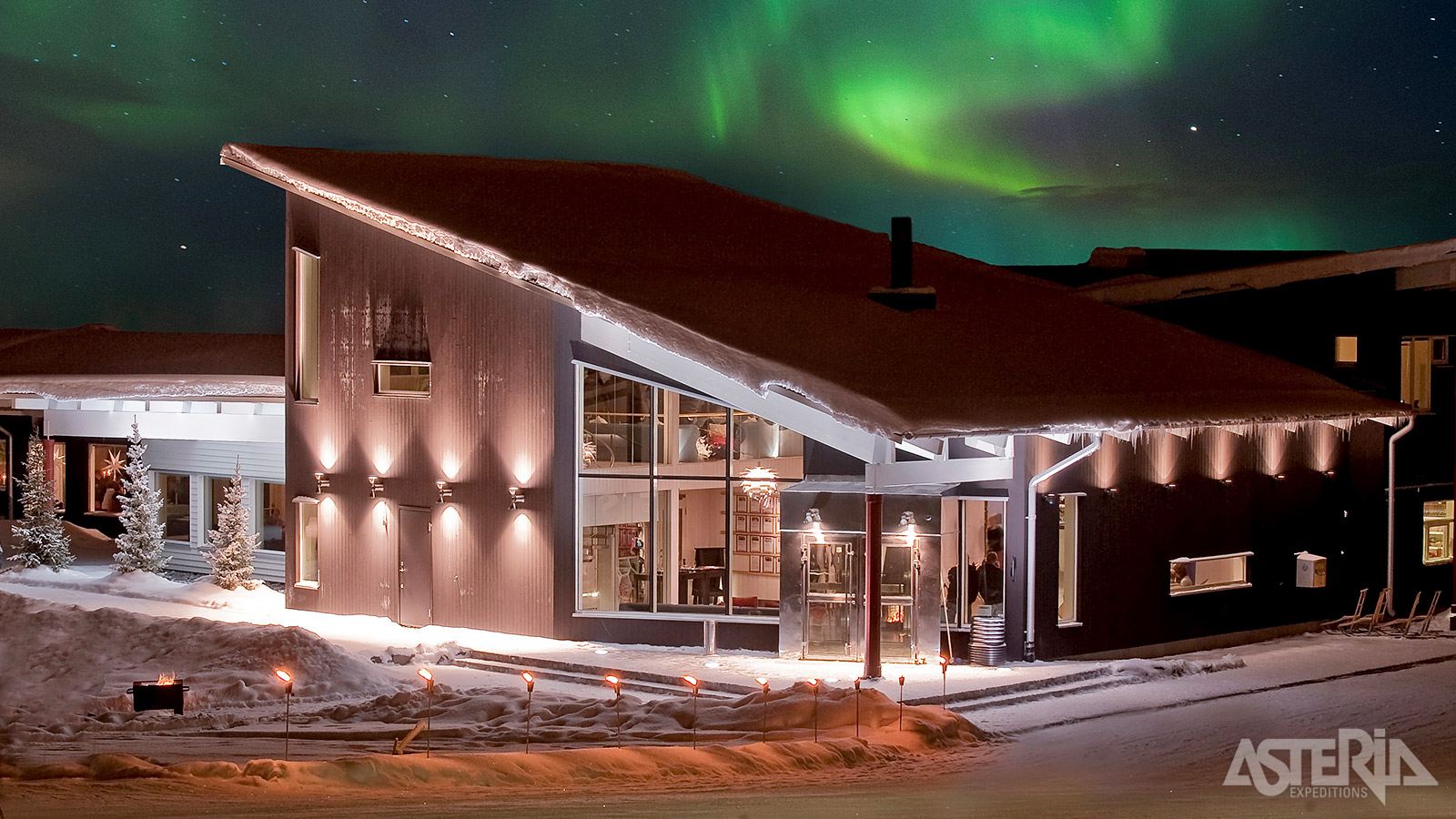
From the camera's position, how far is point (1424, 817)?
8.91m

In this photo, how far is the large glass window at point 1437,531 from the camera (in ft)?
74.9

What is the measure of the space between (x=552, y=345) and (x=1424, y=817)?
12057mm

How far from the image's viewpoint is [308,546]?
20.9 metres

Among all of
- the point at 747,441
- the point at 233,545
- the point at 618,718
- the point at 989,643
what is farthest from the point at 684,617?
the point at 233,545

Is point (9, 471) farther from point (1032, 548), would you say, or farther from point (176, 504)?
point (1032, 548)

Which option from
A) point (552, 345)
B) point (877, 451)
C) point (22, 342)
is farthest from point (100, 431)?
point (877, 451)

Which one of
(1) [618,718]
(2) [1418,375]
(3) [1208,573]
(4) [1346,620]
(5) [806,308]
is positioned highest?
(5) [806,308]

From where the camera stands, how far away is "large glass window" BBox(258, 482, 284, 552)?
24.1 m

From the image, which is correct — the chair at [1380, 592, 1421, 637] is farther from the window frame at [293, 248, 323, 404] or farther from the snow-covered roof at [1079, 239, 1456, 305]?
the window frame at [293, 248, 323, 404]

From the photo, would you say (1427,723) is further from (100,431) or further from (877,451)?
(100,431)

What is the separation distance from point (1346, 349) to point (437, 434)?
14672 mm

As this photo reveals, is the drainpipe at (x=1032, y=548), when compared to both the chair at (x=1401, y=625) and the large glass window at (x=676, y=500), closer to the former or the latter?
the large glass window at (x=676, y=500)

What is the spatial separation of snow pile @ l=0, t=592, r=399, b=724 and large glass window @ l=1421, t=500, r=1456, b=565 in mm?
17513

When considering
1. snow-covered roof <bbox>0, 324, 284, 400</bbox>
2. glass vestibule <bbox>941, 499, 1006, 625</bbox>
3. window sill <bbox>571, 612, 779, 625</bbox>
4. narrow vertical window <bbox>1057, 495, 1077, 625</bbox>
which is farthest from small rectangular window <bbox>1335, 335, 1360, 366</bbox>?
snow-covered roof <bbox>0, 324, 284, 400</bbox>
